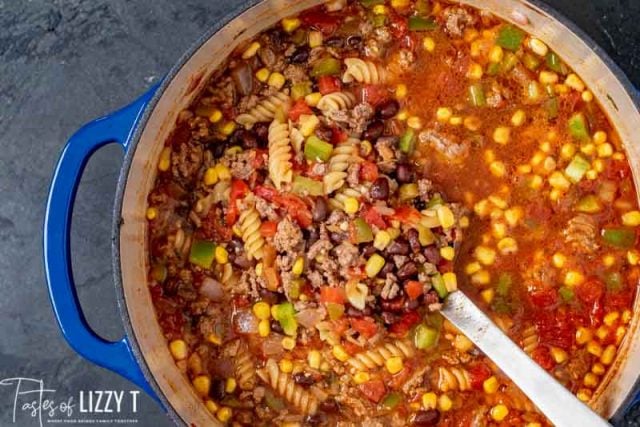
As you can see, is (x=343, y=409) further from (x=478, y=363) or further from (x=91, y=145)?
(x=91, y=145)

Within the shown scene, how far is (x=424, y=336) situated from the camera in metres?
4.62

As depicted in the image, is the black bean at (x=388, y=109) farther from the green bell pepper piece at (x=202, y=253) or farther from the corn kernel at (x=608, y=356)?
the corn kernel at (x=608, y=356)

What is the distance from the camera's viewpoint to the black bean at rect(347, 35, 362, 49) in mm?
4703

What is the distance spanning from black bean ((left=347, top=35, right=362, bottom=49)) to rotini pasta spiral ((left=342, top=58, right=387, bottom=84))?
0.08 metres

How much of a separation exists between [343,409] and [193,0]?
2334 mm

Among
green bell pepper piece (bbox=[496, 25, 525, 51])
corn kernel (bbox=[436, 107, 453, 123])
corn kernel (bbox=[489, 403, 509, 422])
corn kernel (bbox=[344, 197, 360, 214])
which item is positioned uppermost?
green bell pepper piece (bbox=[496, 25, 525, 51])

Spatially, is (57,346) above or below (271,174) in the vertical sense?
below

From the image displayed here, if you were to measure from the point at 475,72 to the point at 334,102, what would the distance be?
28.4 inches

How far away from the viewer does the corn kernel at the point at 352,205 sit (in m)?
4.45

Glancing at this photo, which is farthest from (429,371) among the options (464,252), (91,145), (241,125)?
(91,145)

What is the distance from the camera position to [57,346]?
5172mm

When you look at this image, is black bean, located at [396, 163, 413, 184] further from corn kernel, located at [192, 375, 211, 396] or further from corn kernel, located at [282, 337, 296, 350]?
corn kernel, located at [192, 375, 211, 396]

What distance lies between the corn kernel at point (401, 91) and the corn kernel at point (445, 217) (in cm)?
61

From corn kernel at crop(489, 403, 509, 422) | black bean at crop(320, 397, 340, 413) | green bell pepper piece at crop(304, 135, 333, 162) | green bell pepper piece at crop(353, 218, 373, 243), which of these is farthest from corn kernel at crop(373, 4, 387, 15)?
corn kernel at crop(489, 403, 509, 422)
